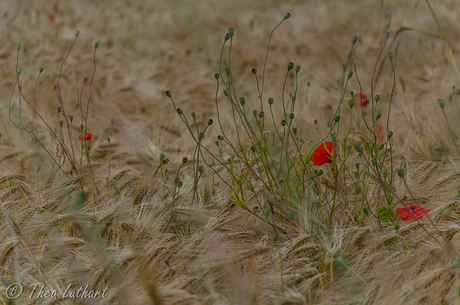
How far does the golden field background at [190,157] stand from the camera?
3.41 ft

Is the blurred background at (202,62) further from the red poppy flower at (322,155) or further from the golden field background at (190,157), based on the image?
the red poppy flower at (322,155)

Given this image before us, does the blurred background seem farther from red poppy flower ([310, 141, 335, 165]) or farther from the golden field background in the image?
red poppy flower ([310, 141, 335, 165])

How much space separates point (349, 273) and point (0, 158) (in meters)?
1.65

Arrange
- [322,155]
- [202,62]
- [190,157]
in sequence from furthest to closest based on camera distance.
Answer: [202,62]
[190,157]
[322,155]

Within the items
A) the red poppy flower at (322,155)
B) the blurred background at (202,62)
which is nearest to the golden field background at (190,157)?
the blurred background at (202,62)

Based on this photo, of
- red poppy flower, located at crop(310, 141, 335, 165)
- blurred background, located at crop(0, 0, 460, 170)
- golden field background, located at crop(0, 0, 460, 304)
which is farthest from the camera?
blurred background, located at crop(0, 0, 460, 170)

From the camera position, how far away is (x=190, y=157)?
72.4 inches

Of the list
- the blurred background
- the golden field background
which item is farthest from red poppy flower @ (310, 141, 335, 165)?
the blurred background

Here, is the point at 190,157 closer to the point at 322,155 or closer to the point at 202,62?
the point at 322,155

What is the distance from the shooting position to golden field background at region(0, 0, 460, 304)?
1.04m

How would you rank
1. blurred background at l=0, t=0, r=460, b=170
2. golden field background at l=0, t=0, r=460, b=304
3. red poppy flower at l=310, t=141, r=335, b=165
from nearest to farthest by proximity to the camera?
golden field background at l=0, t=0, r=460, b=304 → red poppy flower at l=310, t=141, r=335, b=165 → blurred background at l=0, t=0, r=460, b=170

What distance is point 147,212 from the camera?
4.55 ft

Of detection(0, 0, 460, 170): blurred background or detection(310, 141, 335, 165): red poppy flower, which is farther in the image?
detection(0, 0, 460, 170): blurred background

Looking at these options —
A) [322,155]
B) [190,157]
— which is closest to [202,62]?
[190,157]
